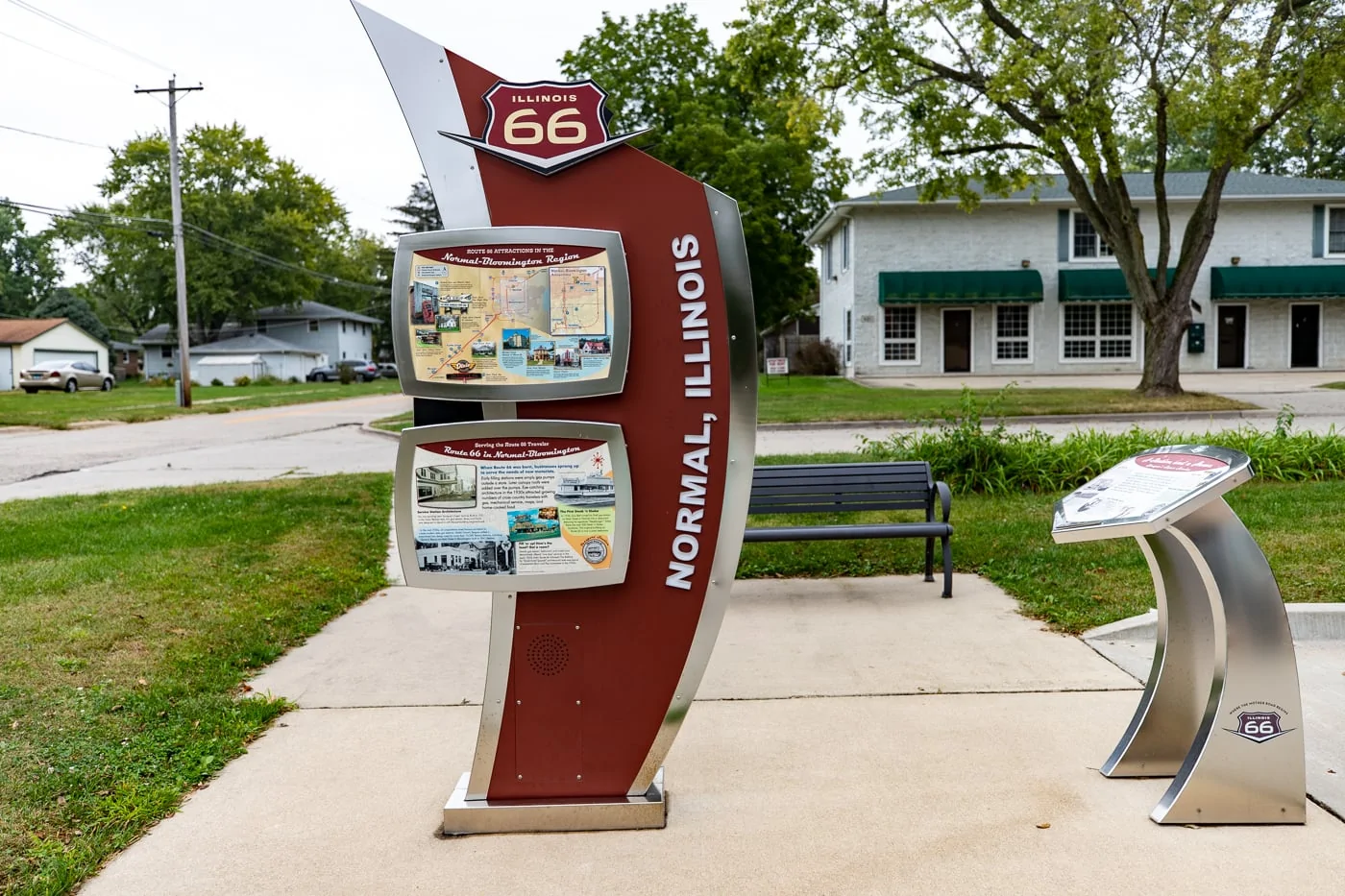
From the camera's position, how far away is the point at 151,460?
17.0 m

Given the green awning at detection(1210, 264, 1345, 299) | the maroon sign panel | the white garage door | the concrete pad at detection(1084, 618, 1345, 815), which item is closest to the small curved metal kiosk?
the concrete pad at detection(1084, 618, 1345, 815)

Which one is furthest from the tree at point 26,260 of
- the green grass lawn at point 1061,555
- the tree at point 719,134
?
the green grass lawn at point 1061,555

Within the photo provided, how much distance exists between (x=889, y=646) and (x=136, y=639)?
4.11 m

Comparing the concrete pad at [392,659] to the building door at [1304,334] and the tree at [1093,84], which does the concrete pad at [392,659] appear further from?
the building door at [1304,334]

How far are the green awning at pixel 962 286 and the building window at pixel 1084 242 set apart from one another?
1790 millimetres

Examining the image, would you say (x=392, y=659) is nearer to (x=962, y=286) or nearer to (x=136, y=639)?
(x=136, y=639)

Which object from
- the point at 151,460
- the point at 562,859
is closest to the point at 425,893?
the point at 562,859

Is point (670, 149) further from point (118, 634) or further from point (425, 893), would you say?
point (425, 893)

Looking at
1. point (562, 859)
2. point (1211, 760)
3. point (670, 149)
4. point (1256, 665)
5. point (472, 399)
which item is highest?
point (670, 149)

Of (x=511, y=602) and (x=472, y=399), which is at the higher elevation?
(x=472, y=399)

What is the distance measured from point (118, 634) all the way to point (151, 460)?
12165 mm

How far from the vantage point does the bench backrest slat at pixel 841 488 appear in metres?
7.30

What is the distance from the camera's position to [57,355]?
6381 centimetres

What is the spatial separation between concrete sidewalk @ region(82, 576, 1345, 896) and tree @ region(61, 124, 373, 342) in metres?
65.2
